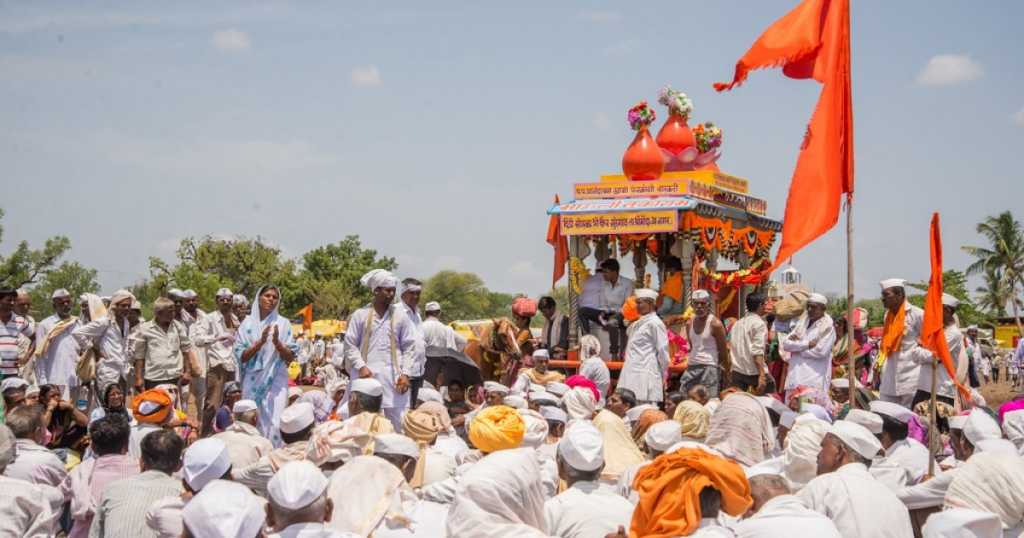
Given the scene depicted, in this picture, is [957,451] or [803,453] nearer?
[803,453]

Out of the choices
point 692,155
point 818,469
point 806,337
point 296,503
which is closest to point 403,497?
point 296,503

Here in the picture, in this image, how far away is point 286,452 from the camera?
6.21 meters

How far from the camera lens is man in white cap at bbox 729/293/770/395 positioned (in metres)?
11.3

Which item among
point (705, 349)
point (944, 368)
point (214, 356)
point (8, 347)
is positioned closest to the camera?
point (944, 368)

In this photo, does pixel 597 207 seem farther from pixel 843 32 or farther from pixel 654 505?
pixel 654 505

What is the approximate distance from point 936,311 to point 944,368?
2333mm

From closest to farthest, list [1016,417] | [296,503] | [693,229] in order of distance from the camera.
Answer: [296,503] < [1016,417] < [693,229]

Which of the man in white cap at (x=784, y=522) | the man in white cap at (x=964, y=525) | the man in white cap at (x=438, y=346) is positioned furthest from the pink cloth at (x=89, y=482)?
the man in white cap at (x=438, y=346)

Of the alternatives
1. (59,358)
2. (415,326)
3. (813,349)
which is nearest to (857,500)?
(415,326)

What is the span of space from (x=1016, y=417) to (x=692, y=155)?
33.8 feet

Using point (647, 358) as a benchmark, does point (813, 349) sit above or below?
above

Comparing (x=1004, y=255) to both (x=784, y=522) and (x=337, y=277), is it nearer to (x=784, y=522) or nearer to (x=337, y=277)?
(x=337, y=277)

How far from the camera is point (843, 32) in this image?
27.5 feet

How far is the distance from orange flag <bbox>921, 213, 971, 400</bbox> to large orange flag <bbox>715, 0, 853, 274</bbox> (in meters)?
0.89
